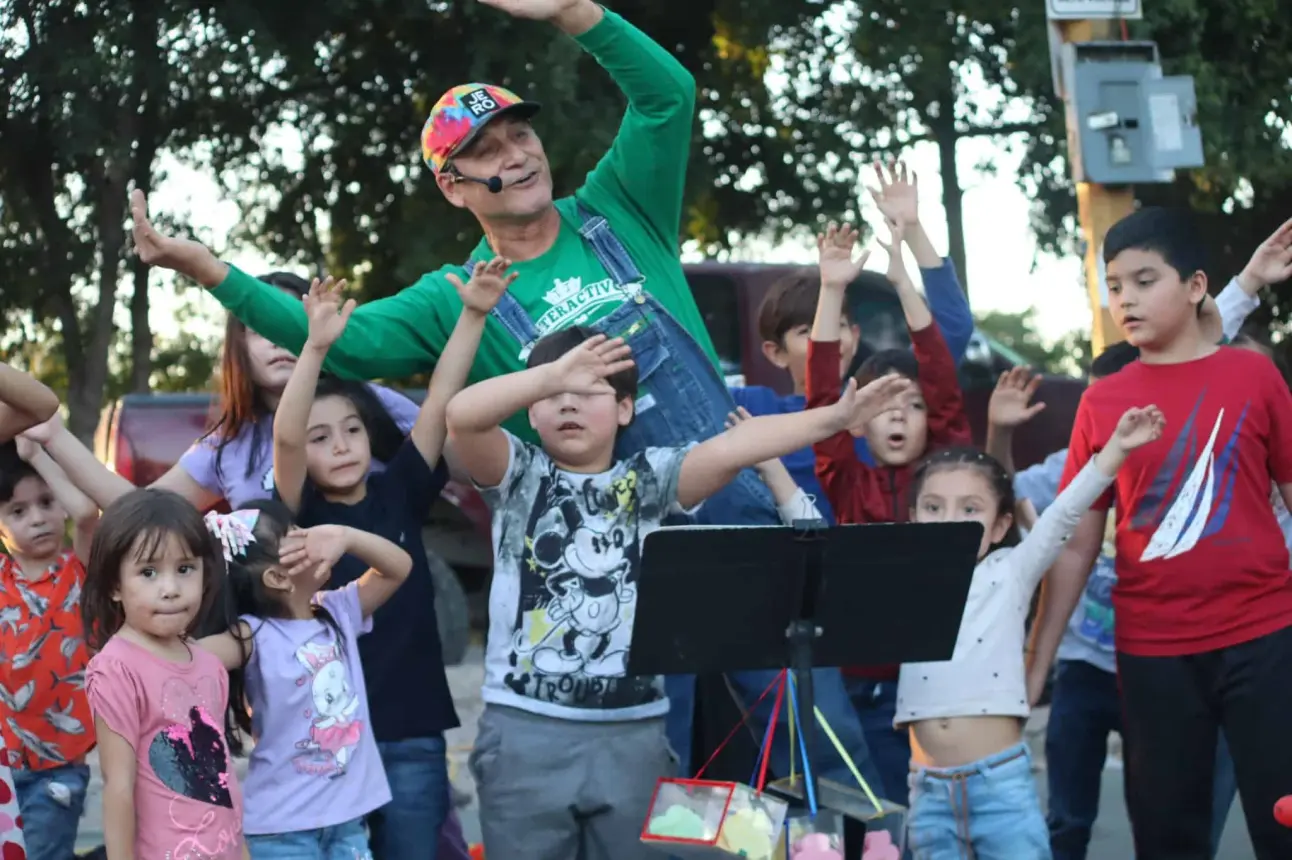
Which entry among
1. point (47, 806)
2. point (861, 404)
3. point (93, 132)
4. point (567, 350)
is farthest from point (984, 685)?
point (93, 132)

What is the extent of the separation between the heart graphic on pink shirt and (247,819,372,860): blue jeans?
178mm

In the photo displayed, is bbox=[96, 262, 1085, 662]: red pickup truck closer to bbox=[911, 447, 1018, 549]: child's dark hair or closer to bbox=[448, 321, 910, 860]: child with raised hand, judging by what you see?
bbox=[911, 447, 1018, 549]: child's dark hair

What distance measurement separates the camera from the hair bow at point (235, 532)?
12.9ft

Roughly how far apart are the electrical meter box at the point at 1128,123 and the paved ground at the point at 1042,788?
94.2 inches

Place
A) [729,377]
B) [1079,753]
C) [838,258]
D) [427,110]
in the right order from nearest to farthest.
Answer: [838,258]
[1079,753]
[729,377]
[427,110]

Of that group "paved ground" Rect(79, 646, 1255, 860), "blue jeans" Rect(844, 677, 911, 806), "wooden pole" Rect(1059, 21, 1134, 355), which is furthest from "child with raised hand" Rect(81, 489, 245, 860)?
"wooden pole" Rect(1059, 21, 1134, 355)

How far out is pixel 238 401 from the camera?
14.7 ft

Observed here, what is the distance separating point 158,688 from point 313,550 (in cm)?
44

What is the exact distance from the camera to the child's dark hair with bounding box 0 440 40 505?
4547 millimetres

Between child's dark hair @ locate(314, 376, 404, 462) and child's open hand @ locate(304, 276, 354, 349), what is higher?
child's open hand @ locate(304, 276, 354, 349)

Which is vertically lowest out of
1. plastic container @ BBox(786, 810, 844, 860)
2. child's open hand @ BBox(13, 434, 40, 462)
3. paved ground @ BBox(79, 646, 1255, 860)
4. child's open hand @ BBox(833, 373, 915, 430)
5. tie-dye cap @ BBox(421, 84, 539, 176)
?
paved ground @ BBox(79, 646, 1255, 860)

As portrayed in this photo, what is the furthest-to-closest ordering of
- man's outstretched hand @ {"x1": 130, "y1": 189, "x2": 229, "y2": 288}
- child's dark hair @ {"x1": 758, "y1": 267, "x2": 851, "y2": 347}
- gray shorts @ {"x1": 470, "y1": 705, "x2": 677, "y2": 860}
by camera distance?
child's dark hair @ {"x1": 758, "y1": 267, "x2": 851, "y2": 347}, man's outstretched hand @ {"x1": 130, "y1": 189, "x2": 229, "y2": 288}, gray shorts @ {"x1": 470, "y1": 705, "x2": 677, "y2": 860}

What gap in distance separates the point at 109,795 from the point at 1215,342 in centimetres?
293

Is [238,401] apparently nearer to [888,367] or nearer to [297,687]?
[297,687]
